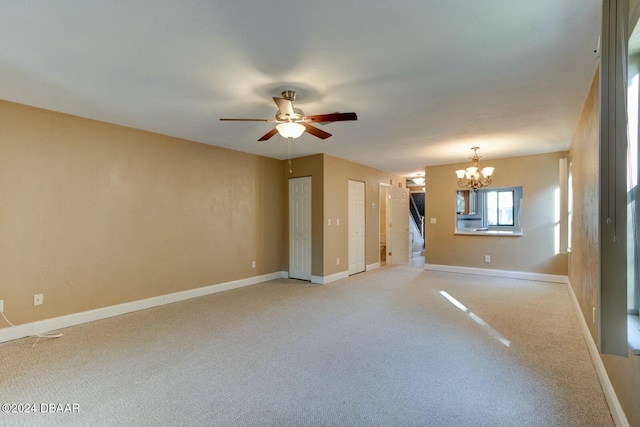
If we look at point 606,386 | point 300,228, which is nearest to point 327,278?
point 300,228

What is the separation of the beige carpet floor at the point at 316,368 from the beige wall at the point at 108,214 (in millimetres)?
505

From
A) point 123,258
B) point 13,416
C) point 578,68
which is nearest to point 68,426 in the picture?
point 13,416

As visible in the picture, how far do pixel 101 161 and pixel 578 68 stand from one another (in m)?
5.14

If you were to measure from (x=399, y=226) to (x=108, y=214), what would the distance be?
6666 millimetres

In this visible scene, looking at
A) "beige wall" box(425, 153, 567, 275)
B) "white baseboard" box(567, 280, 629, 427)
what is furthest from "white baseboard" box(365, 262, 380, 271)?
"white baseboard" box(567, 280, 629, 427)

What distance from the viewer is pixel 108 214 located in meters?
3.86

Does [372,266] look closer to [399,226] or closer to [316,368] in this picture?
[399,226]

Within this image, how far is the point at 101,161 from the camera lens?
3.80m

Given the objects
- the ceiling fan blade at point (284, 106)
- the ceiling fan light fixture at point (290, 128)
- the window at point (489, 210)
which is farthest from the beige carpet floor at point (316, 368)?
the window at point (489, 210)

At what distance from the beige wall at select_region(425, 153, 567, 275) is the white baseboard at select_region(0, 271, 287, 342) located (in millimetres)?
4456

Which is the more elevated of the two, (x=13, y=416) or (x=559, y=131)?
Answer: (x=559, y=131)

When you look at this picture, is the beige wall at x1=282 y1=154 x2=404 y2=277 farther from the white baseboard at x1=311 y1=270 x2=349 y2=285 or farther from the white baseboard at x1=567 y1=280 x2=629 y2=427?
the white baseboard at x1=567 y1=280 x2=629 y2=427

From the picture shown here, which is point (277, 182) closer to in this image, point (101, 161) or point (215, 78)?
point (101, 161)

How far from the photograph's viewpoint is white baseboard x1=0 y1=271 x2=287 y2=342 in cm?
316
